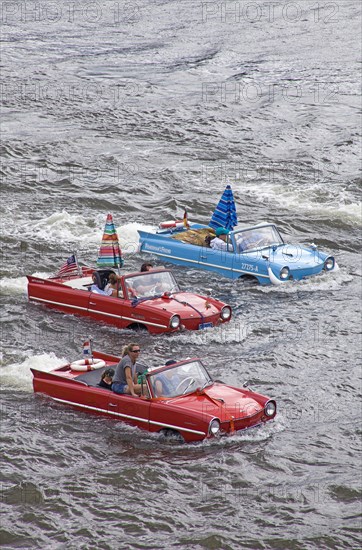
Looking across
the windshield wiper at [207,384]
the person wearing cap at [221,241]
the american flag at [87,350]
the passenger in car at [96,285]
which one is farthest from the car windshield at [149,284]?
the windshield wiper at [207,384]

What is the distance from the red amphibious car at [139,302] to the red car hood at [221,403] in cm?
450

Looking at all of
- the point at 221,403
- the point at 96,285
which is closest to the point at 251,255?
the point at 96,285

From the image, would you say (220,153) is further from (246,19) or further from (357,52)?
(246,19)

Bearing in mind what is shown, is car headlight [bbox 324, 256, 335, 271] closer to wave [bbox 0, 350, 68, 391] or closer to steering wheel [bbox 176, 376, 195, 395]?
wave [bbox 0, 350, 68, 391]

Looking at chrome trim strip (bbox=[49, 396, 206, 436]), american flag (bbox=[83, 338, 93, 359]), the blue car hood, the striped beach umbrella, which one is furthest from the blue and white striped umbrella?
chrome trim strip (bbox=[49, 396, 206, 436])

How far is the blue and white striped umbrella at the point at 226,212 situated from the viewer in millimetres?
27156

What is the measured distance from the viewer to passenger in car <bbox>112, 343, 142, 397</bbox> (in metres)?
17.9

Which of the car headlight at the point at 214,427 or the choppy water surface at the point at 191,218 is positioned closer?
the choppy water surface at the point at 191,218

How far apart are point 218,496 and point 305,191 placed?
18920 millimetres

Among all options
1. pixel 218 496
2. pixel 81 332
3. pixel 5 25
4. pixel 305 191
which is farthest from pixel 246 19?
pixel 218 496

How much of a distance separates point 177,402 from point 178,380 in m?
0.61

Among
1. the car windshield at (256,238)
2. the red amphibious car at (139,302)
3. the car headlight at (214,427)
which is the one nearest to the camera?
the car headlight at (214,427)

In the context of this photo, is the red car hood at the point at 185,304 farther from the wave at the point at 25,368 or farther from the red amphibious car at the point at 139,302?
the wave at the point at 25,368

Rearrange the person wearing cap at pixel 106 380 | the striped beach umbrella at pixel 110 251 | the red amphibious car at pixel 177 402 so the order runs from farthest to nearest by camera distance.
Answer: the striped beach umbrella at pixel 110 251, the person wearing cap at pixel 106 380, the red amphibious car at pixel 177 402
